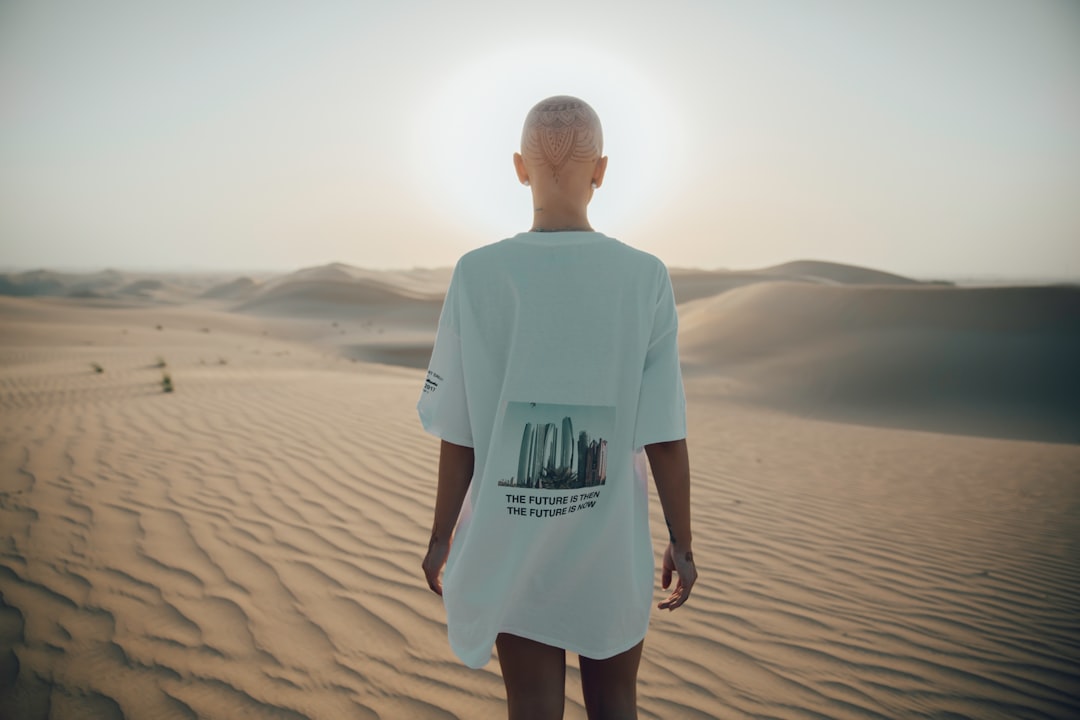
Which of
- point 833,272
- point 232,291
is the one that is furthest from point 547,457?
point 833,272

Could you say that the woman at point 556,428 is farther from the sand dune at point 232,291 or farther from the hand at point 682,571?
Answer: the sand dune at point 232,291

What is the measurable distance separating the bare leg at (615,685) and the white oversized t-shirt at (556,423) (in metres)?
0.06

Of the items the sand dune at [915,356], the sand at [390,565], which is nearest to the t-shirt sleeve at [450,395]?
the sand at [390,565]

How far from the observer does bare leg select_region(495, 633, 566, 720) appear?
51.7 inches

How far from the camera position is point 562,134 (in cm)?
131

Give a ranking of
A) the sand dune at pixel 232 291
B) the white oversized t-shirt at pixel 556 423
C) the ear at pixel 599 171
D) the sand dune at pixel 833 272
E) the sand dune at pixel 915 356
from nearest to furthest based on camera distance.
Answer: the white oversized t-shirt at pixel 556 423 < the ear at pixel 599 171 < the sand dune at pixel 915 356 < the sand dune at pixel 232 291 < the sand dune at pixel 833 272

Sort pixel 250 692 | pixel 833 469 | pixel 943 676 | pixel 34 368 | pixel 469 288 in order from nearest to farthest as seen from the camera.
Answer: pixel 469 288, pixel 250 692, pixel 943 676, pixel 833 469, pixel 34 368

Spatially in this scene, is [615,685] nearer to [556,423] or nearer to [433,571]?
[433,571]

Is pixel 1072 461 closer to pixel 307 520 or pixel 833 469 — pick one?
pixel 833 469

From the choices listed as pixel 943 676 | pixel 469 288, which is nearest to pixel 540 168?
pixel 469 288

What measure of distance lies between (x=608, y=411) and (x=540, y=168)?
0.59 m

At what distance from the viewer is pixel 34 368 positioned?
30.1ft

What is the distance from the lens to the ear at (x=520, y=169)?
4.72 feet

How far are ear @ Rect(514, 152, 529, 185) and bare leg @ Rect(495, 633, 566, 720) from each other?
43.9 inches
